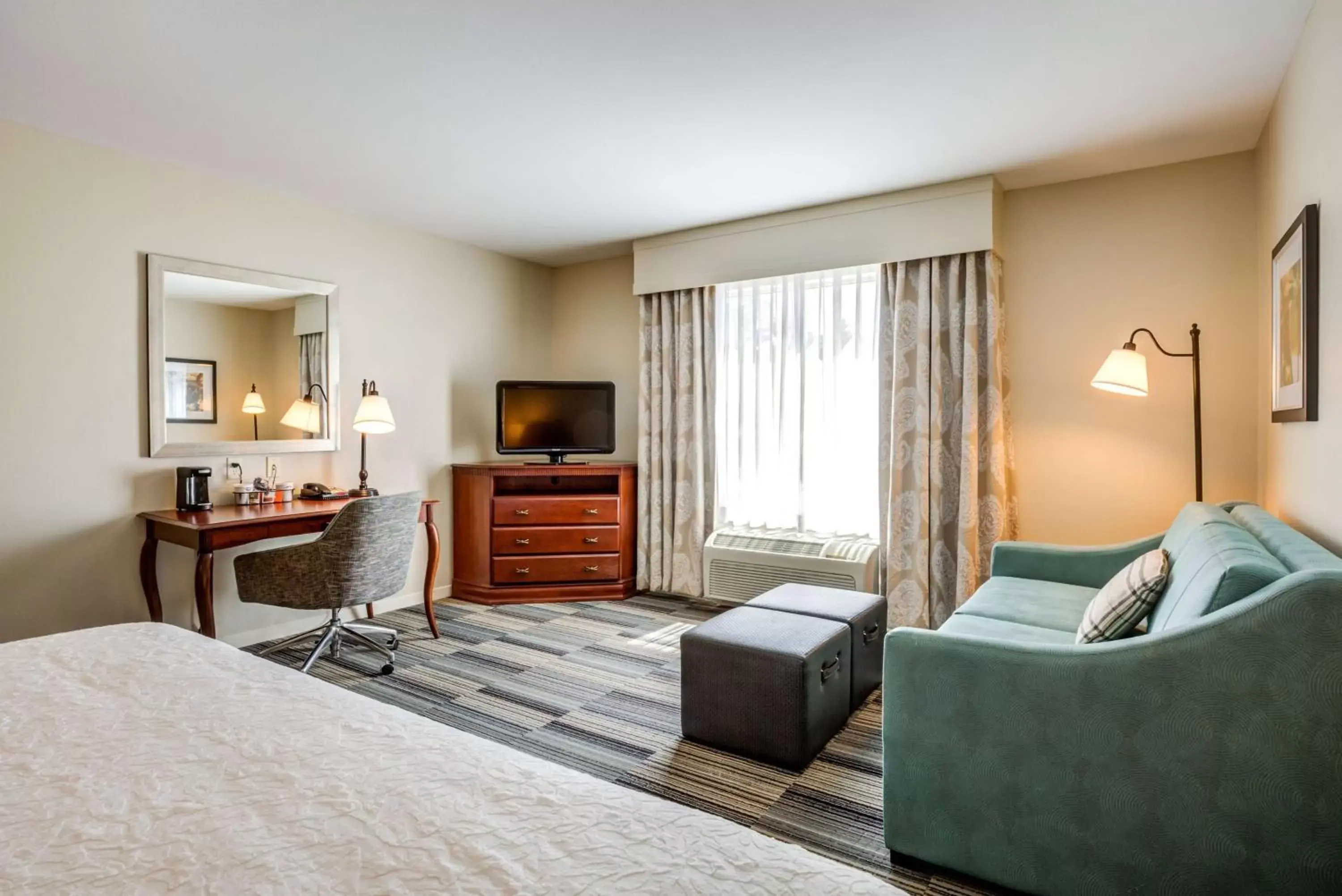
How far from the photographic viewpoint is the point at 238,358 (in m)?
3.74

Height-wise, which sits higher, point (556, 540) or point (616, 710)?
point (556, 540)

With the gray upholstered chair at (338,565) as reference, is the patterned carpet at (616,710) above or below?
below

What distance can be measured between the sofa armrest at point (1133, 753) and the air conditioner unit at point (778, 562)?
2.14m

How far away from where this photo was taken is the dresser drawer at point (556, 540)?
4.69m

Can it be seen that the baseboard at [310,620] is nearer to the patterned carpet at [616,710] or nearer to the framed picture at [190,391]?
the patterned carpet at [616,710]

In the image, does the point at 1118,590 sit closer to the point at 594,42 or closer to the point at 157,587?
the point at 594,42

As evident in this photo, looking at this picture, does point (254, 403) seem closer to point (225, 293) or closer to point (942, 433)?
point (225, 293)

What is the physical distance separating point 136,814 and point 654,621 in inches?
135

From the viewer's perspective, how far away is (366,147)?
3217mm

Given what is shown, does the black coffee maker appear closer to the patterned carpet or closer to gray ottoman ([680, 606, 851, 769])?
the patterned carpet

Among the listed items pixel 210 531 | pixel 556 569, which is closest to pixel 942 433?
pixel 556 569

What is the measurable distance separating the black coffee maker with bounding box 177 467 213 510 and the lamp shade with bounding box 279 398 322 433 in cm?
52

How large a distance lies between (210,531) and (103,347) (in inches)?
40.5

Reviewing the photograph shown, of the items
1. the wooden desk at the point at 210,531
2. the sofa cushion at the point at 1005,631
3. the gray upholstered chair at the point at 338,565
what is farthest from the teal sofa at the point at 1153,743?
the wooden desk at the point at 210,531
